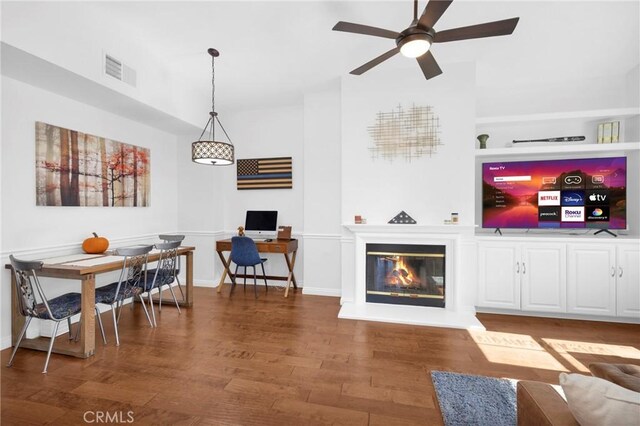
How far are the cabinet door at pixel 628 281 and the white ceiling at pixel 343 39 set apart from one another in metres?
2.24

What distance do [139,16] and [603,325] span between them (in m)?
5.81

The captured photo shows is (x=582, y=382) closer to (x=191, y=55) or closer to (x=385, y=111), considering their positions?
(x=385, y=111)

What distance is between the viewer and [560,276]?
3.29 metres

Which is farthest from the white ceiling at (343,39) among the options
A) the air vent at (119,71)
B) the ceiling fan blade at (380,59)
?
the ceiling fan blade at (380,59)

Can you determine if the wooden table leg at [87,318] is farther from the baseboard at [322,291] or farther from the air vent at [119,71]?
the baseboard at [322,291]

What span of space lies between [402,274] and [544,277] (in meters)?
1.61

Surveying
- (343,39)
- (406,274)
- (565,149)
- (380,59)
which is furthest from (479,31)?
(406,274)

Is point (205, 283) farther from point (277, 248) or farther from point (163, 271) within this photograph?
point (277, 248)

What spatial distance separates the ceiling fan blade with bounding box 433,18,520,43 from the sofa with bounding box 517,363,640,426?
2053mm

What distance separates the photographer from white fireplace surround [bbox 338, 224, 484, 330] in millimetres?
3334

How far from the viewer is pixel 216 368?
2.30m

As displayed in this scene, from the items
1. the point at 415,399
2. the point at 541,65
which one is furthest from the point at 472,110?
the point at 415,399

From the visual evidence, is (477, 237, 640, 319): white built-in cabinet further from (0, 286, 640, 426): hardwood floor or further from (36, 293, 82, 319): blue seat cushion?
(36, 293, 82, 319): blue seat cushion

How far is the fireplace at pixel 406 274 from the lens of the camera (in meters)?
3.56
